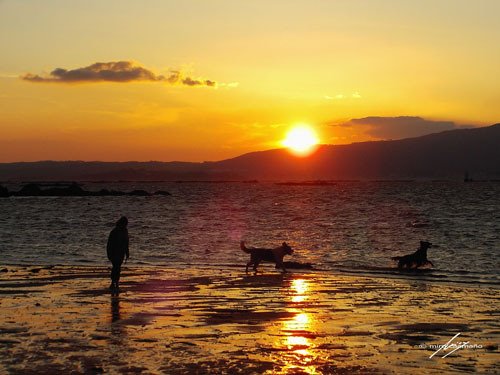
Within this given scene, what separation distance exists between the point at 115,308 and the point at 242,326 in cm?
346

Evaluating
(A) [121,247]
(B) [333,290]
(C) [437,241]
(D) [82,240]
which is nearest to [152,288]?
(A) [121,247]

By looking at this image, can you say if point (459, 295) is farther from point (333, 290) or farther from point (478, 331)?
point (478, 331)

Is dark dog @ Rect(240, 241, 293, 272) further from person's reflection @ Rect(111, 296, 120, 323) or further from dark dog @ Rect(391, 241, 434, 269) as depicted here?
person's reflection @ Rect(111, 296, 120, 323)

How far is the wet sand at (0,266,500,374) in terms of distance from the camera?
10.3m

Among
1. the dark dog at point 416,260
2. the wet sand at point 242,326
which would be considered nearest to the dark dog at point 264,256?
the wet sand at point 242,326

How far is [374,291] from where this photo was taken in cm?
1861

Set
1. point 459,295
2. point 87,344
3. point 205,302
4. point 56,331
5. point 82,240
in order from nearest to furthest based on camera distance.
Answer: point 87,344 → point 56,331 → point 205,302 → point 459,295 → point 82,240

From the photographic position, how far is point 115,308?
50.0ft

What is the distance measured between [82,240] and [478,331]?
31.3m

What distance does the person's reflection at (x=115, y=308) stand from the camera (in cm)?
1395

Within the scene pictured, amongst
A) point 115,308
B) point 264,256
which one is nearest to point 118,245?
point 115,308

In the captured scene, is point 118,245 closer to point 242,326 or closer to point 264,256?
point 264,256

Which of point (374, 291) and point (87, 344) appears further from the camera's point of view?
point (374, 291)

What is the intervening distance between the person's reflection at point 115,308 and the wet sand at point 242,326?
2cm
